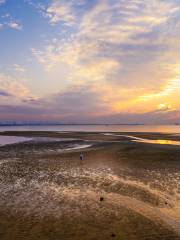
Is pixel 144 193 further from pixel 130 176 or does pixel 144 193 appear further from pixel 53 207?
pixel 53 207

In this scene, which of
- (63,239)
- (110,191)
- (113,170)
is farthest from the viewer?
(113,170)

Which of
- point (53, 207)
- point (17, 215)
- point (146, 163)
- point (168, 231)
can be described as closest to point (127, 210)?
point (168, 231)

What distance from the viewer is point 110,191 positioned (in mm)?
14797

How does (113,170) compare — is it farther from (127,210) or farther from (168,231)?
(168,231)

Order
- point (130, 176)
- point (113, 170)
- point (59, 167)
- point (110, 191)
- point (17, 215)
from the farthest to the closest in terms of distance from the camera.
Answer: point (59, 167), point (113, 170), point (130, 176), point (110, 191), point (17, 215)

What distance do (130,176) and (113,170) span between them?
8.89 feet

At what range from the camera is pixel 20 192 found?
48.8ft

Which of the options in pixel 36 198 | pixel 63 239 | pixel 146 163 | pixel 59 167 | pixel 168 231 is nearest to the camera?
pixel 63 239

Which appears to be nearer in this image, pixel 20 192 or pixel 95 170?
pixel 20 192

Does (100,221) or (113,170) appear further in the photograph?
(113,170)

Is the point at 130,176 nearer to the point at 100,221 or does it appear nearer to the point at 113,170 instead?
the point at 113,170

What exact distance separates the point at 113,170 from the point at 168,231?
1254cm

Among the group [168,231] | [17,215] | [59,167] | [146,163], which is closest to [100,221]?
[168,231]

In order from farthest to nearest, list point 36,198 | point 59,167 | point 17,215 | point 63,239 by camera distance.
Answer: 1. point 59,167
2. point 36,198
3. point 17,215
4. point 63,239
